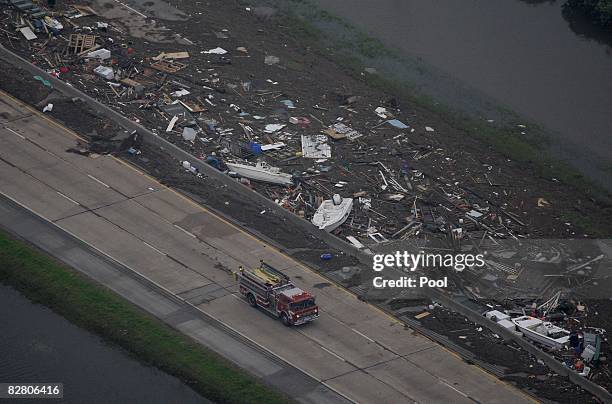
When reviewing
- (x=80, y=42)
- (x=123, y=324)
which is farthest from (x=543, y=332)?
(x=80, y=42)

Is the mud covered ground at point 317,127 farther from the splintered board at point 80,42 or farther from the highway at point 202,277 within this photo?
the splintered board at point 80,42

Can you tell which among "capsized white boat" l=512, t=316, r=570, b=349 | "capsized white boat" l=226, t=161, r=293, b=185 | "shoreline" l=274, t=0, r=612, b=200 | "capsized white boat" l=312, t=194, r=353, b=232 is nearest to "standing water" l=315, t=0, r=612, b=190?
"shoreline" l=274, t=0, r=612, b=200

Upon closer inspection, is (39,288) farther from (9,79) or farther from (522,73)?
(522,73)

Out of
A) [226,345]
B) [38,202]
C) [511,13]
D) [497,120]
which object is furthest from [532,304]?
[511,13]

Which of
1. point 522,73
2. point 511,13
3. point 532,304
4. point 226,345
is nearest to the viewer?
point 226,345

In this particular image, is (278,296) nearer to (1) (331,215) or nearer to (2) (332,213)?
(1) (331,215)

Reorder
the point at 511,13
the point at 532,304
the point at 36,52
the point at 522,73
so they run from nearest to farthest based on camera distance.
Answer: the point at 532,304, the point at 36,52, the point at 522,73, the point at 511,13

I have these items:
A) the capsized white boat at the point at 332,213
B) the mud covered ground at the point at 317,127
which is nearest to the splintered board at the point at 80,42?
the mud covered ground at the point at 317,127
